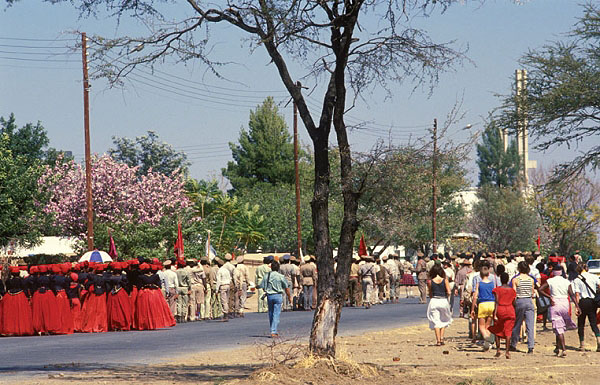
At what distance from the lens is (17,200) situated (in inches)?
1651

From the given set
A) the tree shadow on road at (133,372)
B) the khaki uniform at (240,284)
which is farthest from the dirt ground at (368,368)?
the khaki uniform at (240,284)

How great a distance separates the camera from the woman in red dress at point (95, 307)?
2327 cm

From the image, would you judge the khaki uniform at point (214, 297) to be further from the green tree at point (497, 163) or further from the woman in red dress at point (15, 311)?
the green tree at point (497, 163)

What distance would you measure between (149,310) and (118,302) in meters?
0.79

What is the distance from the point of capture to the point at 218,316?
92.0ft

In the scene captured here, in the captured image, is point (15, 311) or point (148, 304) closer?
point (15, 311)

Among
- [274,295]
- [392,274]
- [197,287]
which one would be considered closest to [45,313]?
[197,287]

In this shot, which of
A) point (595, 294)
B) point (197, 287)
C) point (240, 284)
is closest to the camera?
point (595, 294)

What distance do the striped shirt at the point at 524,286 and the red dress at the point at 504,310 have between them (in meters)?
0.79

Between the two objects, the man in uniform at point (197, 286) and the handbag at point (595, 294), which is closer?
the handbag at point (595, 294)

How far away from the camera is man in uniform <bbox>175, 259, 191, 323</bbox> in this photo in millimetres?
26188

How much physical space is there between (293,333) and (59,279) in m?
5.96

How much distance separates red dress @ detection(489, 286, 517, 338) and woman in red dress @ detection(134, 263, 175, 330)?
9736mm

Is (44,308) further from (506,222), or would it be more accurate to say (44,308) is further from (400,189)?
(506,222)
